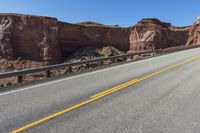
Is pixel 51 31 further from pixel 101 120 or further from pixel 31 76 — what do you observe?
pixel 101 120

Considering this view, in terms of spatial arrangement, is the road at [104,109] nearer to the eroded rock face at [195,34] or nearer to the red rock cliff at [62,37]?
the red rock cliff at [62,37]

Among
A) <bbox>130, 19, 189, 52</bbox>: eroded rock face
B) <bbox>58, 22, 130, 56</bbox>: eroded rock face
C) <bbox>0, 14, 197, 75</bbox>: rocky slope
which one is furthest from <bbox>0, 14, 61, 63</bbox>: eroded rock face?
<bbox>130, 19, 189, 52</bbox>: eroded rock face

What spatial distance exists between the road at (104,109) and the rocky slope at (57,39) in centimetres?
3019

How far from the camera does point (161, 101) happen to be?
18.9 feet

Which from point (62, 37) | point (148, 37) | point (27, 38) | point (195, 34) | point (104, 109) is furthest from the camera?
point (148, 37)

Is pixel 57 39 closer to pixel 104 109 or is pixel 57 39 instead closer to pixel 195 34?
pixel 195 34

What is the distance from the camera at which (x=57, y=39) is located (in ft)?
137

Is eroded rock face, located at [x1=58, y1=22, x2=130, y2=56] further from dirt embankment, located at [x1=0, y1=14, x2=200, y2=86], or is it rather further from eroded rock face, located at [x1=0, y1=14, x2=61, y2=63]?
eroded rock face, located at [x1=0, y1=14, x2=61, y2=63]

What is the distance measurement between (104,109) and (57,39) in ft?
126

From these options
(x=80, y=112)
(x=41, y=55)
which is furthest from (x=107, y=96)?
(x=41, y=55)

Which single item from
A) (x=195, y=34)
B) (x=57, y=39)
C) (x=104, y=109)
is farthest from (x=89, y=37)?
(x=104, y=109)

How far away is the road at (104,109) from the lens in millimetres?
4156

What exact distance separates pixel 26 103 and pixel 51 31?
3609 cm

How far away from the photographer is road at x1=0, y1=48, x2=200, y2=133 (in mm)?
4156
